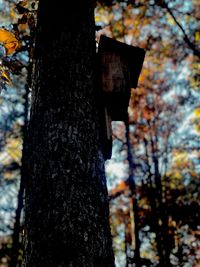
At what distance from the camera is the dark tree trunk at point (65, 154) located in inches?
63.9

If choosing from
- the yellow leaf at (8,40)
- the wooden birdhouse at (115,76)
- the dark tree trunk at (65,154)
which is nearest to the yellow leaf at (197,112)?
the wooden birdhouse at (115,76)

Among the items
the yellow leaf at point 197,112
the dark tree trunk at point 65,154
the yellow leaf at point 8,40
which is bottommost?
Answer: the dark tree trunk at point 65,154

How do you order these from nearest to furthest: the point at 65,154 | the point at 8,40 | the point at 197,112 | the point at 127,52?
the point at 65,154 → the point at 8,40 → the point at 127,52 → the point at 197,112

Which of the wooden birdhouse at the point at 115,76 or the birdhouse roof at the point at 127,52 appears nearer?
the wooden birdhouse at the point at 115,76

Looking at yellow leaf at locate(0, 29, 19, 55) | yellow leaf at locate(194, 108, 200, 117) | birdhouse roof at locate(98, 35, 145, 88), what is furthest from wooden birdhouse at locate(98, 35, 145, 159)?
yellow leaf at locate(194, 108, 200, 117)

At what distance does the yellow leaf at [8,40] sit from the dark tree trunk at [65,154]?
8.3 inches

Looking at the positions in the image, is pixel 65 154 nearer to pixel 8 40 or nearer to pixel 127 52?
pixel 8 40

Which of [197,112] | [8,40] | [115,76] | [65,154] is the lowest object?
[65,154]

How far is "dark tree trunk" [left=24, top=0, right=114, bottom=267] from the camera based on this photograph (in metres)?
1.62

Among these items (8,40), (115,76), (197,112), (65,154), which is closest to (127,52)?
(115,76)

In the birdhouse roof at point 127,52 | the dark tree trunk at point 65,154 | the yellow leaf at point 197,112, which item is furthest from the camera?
the yellow leaf at point 197,112

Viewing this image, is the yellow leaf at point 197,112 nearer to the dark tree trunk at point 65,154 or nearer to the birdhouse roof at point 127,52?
the birdhouse roof at point 127,52

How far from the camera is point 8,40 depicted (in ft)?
8.04

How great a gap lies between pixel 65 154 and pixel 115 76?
0.94m
